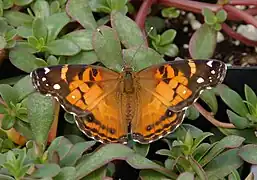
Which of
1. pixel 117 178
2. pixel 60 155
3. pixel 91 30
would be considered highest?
pixel 91 30

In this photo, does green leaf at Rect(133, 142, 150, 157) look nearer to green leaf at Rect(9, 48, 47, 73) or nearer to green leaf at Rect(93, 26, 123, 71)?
green leaf at Rect(93, 26, 123, 71)

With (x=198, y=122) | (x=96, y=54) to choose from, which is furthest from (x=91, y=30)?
(x=198, y=122)

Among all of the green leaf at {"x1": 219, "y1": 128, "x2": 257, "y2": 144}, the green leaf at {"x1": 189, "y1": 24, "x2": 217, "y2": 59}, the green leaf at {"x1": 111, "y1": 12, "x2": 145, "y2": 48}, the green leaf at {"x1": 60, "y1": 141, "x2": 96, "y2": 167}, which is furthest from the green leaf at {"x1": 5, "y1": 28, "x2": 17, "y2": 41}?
the green leaf at {"x1": 219, "y1": 128, "x2": 257, "y2": 144}

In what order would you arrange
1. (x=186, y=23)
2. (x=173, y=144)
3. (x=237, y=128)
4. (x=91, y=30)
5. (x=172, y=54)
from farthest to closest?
(x=186, y=23) → (x=172, y=54) → (x=91, y=30) → (x=237, y=128) → (x=173, y=144)

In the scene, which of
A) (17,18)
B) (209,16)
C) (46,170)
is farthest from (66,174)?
(209,16)

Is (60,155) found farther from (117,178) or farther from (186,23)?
(186,23)

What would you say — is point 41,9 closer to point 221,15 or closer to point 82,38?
Result: point 82,38
